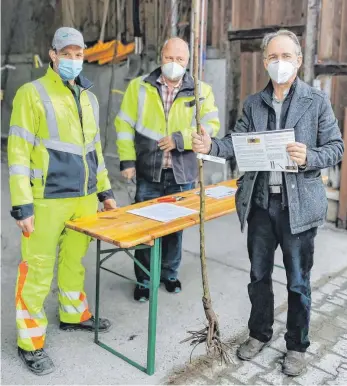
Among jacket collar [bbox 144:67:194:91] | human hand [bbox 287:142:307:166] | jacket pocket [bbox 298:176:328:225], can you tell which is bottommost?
jacket pocket [bbox 298:176:328:225]

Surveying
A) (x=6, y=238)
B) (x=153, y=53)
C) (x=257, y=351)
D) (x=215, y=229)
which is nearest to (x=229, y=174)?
(x=215, y=229)

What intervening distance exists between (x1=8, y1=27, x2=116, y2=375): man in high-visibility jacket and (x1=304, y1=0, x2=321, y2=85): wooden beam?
3.22 meters

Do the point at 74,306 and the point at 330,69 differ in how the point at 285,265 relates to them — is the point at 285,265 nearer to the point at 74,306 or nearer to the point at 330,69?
the point at 74,306

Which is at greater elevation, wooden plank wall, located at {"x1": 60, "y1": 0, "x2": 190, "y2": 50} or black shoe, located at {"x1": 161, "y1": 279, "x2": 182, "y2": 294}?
wooden plank wall, located at {"x1": 60, "y1": 0, "x2": 190, "y2": 50}

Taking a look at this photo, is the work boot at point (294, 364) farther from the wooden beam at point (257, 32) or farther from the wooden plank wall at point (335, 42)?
the wooden beam at point (257, 32)

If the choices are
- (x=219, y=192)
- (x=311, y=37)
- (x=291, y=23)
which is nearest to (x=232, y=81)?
(x=291, y=23)

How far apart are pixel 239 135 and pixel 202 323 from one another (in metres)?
1.47

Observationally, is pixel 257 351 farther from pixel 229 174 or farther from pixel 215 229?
pixel 229 174

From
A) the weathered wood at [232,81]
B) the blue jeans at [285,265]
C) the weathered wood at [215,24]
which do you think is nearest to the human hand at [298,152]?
the blue jeans at [285,265]

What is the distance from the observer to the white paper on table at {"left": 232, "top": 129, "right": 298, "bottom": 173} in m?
2.53

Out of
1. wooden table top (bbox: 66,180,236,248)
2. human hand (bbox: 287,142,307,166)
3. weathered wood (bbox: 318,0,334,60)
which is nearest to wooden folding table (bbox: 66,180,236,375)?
wooden table top (bbox: 66,180,236,248)

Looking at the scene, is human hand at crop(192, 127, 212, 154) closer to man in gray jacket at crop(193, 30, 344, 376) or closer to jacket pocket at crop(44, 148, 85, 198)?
man in gray jacket at crop(193, 30, 344, 376)

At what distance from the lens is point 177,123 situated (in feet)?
12.1

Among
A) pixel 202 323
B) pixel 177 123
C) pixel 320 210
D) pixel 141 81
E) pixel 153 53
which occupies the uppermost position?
pixel 153 53
